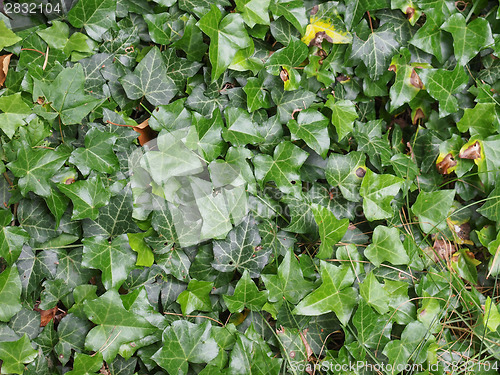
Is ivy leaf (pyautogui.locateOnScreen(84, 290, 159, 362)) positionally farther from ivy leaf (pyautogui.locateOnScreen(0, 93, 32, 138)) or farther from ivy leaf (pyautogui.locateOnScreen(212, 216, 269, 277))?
ivy leaf (pyautogui.locateOnScreen(0, 93, 32, 138))

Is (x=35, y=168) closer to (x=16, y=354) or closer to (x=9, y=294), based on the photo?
(x=9, y=294)

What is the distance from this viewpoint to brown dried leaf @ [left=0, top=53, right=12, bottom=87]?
1051 millimetres

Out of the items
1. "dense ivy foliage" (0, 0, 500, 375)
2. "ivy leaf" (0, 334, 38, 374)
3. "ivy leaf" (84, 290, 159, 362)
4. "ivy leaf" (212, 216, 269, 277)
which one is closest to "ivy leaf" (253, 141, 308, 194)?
"dense ivy foliage" (0, 0, 500, 375)

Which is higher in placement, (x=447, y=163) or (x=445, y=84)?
(x=445, y=84)

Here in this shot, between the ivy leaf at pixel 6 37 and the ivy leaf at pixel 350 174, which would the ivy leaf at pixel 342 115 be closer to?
the ivy leaf at pixel 350 174

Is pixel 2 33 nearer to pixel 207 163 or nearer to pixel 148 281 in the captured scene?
pixel 207 163

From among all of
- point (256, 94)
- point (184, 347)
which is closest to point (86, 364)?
point (184, 347)

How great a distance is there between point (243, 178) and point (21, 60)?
2.19 ft

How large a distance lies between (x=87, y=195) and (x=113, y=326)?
1.12 ft

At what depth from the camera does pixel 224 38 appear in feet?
3.56

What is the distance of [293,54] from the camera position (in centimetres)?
117

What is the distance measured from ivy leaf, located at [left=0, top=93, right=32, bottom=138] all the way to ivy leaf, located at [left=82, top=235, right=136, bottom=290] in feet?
1.11

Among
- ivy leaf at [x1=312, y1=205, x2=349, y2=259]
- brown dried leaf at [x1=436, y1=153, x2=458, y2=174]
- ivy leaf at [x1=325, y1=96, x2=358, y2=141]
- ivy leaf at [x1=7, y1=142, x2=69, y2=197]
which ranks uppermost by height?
ivy leaf at [x1=325, y1=96, x2=358, y2=141]

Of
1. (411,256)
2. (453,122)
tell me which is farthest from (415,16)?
(411,256)
